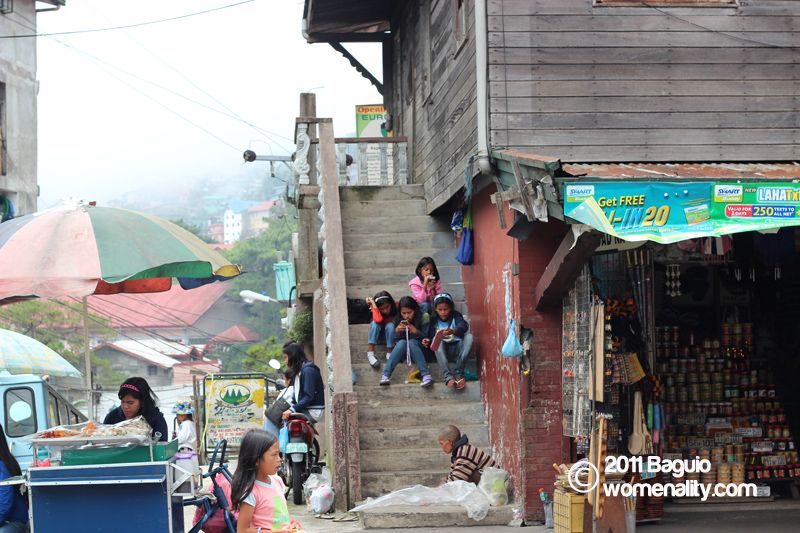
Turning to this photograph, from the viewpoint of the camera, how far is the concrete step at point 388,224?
626 inches

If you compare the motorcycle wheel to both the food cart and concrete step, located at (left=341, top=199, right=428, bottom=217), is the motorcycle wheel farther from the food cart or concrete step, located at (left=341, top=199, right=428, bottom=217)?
the food cart

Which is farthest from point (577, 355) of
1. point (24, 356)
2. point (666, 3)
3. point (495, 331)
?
point (24, 356)

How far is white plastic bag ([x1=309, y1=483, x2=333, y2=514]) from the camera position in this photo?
469 inches

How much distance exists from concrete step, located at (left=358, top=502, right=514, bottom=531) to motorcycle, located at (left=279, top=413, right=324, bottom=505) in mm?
2036

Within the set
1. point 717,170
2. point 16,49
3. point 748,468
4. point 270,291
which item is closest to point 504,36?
point 717,170

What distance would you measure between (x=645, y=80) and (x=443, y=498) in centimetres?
474

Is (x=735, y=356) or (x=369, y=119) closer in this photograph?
(x=735, y=356)

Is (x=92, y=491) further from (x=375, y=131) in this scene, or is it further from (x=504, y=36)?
(x=375, y=131)

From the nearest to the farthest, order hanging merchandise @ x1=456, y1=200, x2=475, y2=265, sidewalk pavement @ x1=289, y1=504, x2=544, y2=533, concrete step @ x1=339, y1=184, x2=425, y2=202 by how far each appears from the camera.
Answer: sidewalk pavement @ x1=289, y1=504, x2=544, y2=533
hanging merchandise @ x1=456, y1=200, x2=475, y2=265
concrete step @ x1=339, y1=184, x2=425, y2=202

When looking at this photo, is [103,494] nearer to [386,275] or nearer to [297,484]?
[297,484]

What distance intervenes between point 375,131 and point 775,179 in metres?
17.2

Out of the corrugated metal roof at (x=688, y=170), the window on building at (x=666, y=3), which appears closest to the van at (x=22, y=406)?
the corrugated metal roof at (x=688, y=170)

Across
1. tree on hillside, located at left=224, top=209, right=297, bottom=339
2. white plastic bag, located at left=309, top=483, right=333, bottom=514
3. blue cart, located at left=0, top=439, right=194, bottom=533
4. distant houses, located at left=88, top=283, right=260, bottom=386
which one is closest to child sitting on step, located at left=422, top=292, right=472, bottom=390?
white plastic bag, located at left=309, top=483, right=333, bottom=514

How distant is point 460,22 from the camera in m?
13.5
